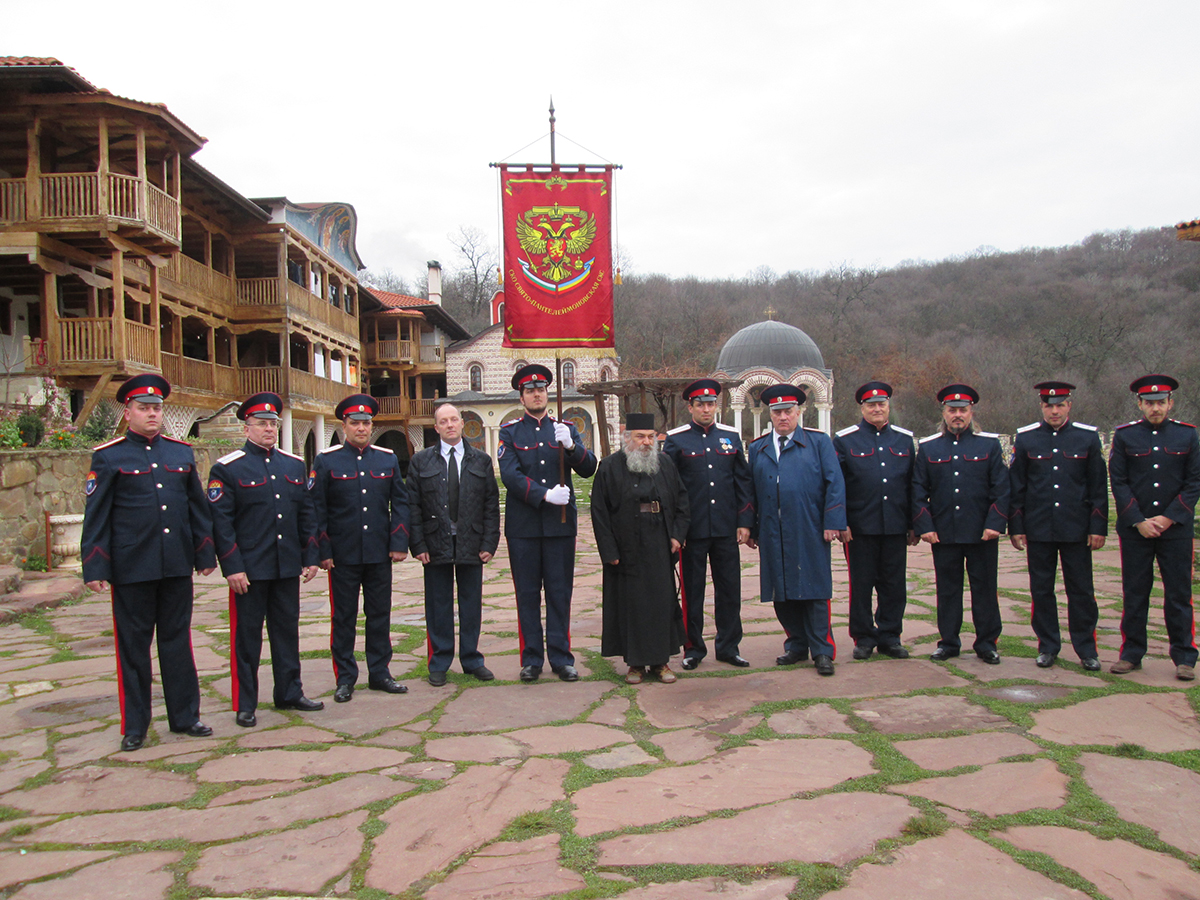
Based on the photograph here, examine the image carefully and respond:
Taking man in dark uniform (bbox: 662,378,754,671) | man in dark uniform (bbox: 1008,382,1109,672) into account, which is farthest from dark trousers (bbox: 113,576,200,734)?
man in dark uniform (bbox: 1008,382,1109,672)

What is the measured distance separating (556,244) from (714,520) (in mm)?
4490

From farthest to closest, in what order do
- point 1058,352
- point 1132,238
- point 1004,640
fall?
point 1132,238 → point 1058,352 → point 1004,640

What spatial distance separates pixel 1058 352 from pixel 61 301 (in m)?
49.2

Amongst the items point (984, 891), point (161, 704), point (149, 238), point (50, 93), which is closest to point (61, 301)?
point (149, 238)

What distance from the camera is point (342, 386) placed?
27.2 m

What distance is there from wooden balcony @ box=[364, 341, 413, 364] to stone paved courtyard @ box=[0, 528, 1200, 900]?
98.3 ft

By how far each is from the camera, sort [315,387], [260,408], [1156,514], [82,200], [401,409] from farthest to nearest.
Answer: [401,409] < [315,387] < [82,200] < [1156,514] < [260,408]

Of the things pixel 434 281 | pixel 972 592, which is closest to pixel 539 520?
pixel 972 592

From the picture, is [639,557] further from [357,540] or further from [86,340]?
[86,340]

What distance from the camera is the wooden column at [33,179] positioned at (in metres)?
13.9

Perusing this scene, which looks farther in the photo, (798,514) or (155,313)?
(155,313)

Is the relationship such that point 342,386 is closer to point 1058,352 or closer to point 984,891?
point 984,891

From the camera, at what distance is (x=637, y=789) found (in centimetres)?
340

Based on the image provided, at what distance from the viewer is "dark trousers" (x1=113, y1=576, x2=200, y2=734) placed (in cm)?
419
